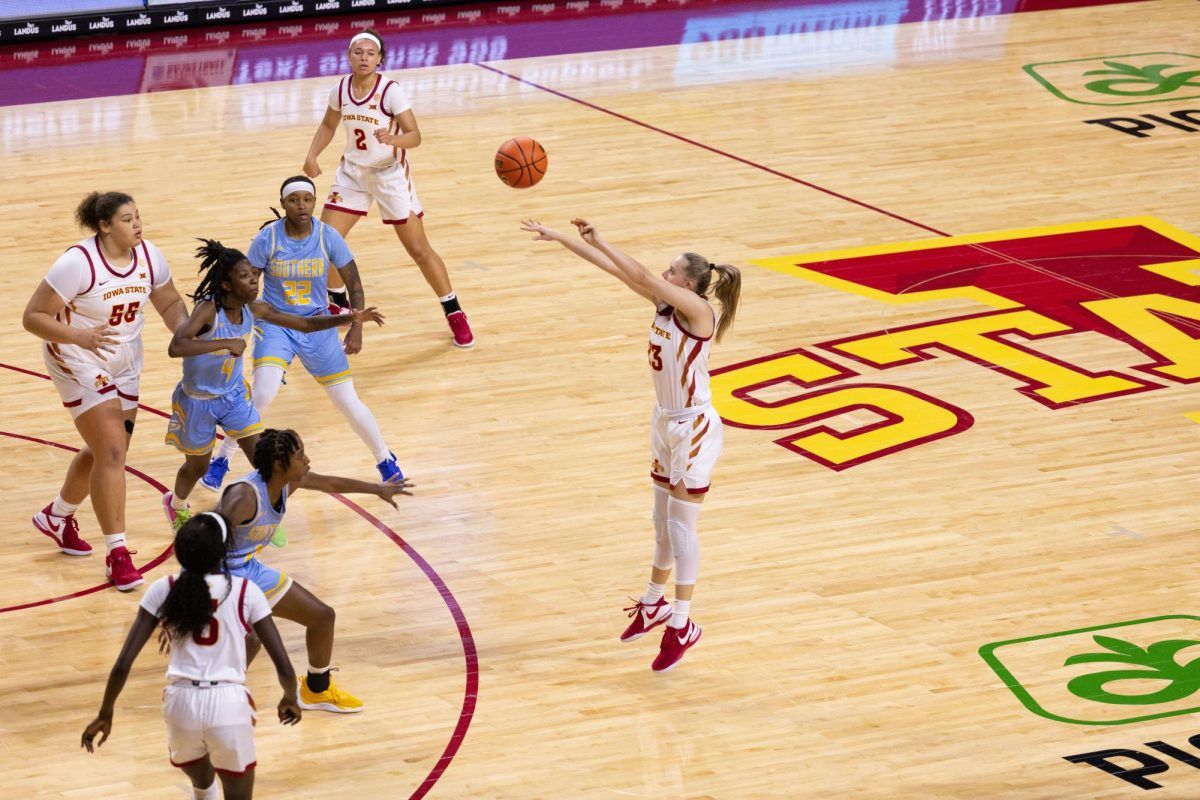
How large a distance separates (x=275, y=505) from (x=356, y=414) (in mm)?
2475

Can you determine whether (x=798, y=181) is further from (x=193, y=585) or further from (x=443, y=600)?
(x=193, y=585)

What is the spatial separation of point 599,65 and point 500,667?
11.5 metres

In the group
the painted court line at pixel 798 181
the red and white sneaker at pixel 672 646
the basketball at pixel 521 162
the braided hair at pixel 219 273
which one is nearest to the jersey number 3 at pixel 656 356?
the red and white sneaker at pixel 672 646

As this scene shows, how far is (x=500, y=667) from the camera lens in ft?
25.0

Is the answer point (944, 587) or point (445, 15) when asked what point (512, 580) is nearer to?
point (944, 587)

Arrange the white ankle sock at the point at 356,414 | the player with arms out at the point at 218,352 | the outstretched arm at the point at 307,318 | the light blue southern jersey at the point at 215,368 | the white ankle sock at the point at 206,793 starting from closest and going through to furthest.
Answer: the white ankle sock at the point at 206,793 → the player with arms out at the point at 218,352 → the light blue southern jersey at the point at 215,368 → the outstretched arm at the point at 307,318 → the white ankle sock at the point at 356,414

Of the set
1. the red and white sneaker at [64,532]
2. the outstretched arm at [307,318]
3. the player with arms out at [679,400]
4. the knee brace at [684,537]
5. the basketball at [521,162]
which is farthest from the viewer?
the basketball at [521,162]

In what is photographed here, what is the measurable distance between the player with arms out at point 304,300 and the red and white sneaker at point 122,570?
115cm

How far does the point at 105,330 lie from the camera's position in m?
7.73

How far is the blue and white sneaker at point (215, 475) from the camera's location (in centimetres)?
934

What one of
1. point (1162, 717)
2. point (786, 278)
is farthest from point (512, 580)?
point (786, 278)

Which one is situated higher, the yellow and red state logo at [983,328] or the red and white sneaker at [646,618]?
the red and white sneaker at [646,618]

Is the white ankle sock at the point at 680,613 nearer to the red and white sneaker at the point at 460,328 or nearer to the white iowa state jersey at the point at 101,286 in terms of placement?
the white iowa state jersey at the point at 101,286

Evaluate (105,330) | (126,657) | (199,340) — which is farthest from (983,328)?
(126,657)
